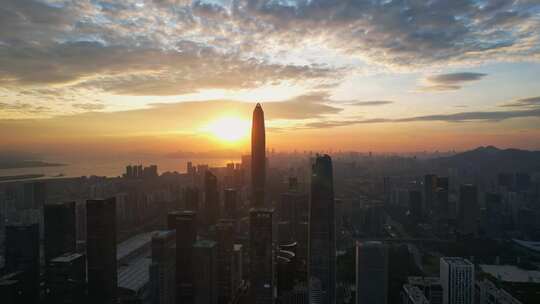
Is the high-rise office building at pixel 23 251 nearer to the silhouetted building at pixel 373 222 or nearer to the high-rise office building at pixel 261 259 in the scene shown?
the high-rise office building at pixel 261 259

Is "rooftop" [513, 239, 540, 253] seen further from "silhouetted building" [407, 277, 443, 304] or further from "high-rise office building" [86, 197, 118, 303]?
"high-rise office building" [86, 197, 118, 303]

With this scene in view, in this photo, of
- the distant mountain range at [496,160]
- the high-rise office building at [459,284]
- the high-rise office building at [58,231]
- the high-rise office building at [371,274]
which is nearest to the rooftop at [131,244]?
the high-rise office building at [58,231]

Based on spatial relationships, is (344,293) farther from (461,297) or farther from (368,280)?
(461,297)

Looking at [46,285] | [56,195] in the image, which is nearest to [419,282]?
[46,285]

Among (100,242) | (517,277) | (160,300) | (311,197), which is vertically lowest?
(517,277)

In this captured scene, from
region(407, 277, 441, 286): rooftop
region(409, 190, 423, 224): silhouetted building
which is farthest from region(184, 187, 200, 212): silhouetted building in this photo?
region(409, 190, 423, 224): silhouetted building

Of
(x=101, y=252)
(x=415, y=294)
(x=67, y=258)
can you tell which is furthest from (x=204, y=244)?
(x=415, y=294)
